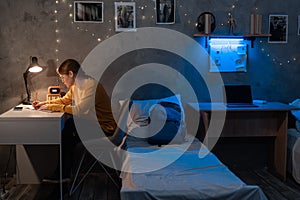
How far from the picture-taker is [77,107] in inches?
148

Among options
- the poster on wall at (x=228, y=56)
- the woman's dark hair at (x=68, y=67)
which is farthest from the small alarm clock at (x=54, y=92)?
the poster on wall at (x=228, y=56)

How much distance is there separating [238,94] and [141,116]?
111 centimetres

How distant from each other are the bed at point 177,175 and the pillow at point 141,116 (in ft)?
0.38

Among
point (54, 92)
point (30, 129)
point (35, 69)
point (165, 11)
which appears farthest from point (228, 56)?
point (30, 129)

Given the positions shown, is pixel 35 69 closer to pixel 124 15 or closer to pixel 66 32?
pixel 66 32

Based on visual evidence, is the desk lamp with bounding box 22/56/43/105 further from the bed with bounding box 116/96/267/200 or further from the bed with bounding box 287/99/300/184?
the bed with bounding box 287/99/300/184

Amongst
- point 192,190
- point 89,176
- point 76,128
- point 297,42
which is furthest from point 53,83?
point 297,42

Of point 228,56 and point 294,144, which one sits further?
point 228,56

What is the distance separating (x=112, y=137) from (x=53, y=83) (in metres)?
1.09

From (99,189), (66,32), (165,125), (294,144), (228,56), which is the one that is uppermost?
(66,32)

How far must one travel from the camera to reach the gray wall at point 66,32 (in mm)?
4289

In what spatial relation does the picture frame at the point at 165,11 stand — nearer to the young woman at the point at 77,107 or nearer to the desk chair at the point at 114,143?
the young woman at the point at 77,107

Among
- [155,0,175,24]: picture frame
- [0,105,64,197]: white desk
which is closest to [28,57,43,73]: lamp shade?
[0,105,64,197]: white desk

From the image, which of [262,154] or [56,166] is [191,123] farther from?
[56,166]
